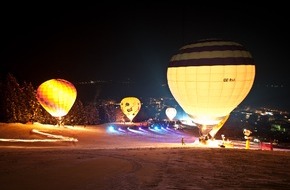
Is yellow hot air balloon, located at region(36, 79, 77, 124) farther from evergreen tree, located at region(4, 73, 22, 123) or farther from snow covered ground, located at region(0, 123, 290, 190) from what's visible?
snow covered ground, located at region(0, 123, 290, 190)

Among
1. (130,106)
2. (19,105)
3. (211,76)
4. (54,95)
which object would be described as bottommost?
(19,105)

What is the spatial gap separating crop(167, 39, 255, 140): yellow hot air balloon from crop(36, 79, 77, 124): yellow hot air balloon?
1854 centimetres

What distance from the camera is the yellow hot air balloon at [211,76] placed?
92.2ft

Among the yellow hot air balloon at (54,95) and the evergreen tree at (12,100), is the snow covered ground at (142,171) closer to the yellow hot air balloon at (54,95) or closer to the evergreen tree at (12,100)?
the yellow hot air balloon at (54,95)

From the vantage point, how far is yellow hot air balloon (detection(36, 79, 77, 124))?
4450 cm

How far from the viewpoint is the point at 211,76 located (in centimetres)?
2839

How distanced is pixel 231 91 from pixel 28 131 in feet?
62.2

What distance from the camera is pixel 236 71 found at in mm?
28156

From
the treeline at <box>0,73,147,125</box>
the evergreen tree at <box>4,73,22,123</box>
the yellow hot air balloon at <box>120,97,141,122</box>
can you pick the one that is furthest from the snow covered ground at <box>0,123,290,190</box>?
the yellow hot air balloon at <box>120,97,141,122</box>

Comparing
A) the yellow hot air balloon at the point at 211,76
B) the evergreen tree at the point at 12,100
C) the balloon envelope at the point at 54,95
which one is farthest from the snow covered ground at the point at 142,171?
the evergreen tree at the point at 12,100

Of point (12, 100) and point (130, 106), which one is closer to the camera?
point (12, 100)

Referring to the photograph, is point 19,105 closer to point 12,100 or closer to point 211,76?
point 12,100

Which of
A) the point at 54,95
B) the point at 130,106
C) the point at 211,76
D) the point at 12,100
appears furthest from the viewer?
the point at 130,106

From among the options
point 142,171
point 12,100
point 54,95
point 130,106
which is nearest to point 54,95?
point 54,95
